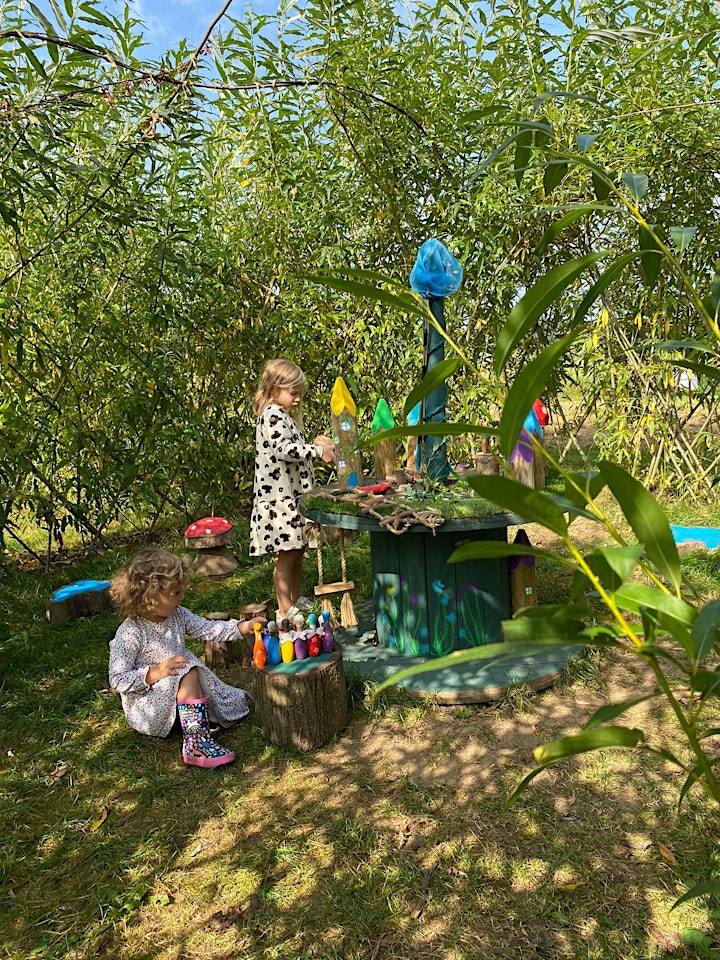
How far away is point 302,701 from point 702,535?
11.1ft

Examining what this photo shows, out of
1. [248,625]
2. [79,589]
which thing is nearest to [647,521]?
[248,625]

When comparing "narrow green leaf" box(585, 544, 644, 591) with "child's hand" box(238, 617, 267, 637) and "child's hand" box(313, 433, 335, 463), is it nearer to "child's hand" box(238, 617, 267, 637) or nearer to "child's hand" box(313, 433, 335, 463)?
"child's hand" box(238, 617, 267, 637)

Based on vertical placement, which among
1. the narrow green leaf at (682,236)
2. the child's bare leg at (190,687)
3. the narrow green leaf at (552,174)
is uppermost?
the narrow green leaf at (552,174)

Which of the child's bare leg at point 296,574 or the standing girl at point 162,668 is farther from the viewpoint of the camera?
the child's bare leg at point 296,574

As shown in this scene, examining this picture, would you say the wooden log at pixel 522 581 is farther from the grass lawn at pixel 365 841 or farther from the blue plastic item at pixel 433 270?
the blue plastic item at pixel 433 270

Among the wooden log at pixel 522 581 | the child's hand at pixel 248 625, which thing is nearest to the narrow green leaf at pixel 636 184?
the child's hand at pixel 248 625

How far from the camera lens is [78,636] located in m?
4.48

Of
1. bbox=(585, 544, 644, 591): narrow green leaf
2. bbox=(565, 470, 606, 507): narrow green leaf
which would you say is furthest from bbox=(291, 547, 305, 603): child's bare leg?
bbox=(585, 544, 644, 591): narrow green leaf

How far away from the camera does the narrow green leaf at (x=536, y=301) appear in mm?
716

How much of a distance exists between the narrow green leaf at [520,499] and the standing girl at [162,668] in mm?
2599

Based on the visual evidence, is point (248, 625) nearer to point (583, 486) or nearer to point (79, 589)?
point (79, 589)

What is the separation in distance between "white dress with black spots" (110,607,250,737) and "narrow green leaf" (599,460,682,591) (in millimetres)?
2659

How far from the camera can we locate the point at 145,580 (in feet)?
10.2

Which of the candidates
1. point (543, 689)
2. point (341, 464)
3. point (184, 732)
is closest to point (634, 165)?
point (341, 464)
